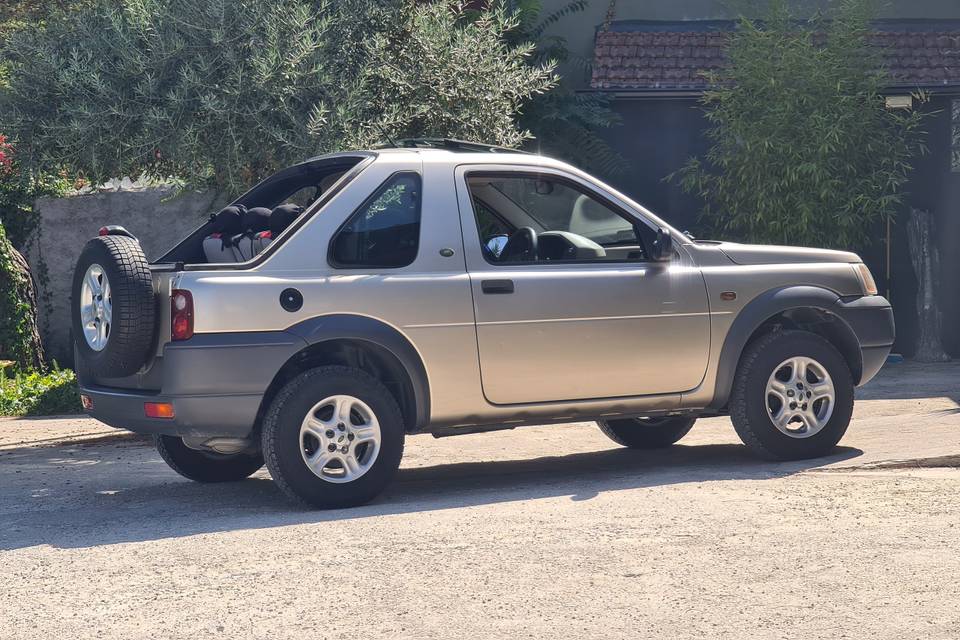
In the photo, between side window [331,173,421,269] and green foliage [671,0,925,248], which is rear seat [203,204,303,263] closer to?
side window [331,173,421,269]

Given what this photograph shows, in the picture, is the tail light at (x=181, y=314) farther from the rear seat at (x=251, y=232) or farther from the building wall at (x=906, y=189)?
the building wall at (x=906, y=189)

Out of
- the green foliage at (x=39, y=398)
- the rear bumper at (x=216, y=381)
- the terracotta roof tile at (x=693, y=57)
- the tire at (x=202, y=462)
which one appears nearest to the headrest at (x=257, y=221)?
the rear bumper at (x=216, y=381)

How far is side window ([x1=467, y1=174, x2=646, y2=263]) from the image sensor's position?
25.7 ft

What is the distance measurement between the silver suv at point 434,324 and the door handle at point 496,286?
0.02m

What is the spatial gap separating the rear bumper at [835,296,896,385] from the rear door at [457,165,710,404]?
3.43 ft

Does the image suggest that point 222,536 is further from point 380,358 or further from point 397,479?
point 397,479

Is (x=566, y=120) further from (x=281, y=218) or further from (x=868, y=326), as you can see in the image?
(x=281, y=218)

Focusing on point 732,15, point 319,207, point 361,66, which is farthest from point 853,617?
point 732,15

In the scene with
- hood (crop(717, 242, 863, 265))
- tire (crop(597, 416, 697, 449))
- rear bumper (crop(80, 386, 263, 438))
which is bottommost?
tire (crop(597, 416, 697, 449))

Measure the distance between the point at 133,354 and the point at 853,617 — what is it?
3774 mm

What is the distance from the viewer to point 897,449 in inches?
342

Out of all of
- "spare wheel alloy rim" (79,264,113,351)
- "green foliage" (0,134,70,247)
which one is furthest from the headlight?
"green foliage" (0,134,70,247)

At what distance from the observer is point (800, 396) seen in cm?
836

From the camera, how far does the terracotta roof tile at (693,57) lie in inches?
662
